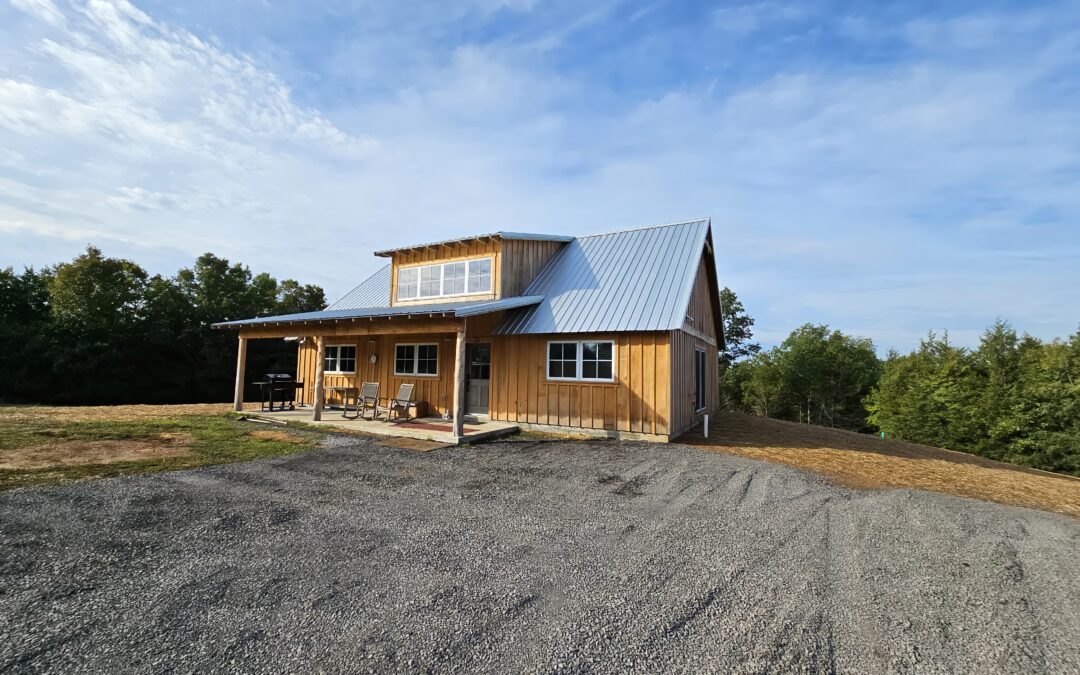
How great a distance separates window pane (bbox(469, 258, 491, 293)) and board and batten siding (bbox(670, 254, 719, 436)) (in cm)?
556

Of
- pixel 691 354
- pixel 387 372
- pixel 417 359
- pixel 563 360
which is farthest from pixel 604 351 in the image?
pixel 387 372

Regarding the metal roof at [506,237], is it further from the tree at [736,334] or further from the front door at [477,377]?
the tree at [736,334]

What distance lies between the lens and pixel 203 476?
257 inches

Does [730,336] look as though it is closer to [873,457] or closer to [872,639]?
[873,457]

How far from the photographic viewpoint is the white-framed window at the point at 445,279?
533 inches

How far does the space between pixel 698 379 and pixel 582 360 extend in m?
4.68

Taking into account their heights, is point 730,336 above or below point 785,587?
above

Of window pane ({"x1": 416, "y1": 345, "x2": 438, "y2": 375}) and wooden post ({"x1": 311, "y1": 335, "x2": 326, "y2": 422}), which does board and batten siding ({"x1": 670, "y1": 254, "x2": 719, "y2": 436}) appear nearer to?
window pane ({"x1": 416, "y1": 345, "x2": 438, "y2": 375})

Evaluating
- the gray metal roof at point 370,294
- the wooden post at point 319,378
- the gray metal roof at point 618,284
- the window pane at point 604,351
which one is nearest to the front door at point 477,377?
the gray metal roof at point 618,284

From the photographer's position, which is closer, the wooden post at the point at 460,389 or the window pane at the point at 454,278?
the wooden post at the point at 460,389

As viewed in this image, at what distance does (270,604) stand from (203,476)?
443 cm

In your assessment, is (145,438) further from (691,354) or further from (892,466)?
(892,466)

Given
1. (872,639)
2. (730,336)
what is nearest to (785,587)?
(872,639)

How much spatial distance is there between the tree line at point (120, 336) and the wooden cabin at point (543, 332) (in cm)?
1605
